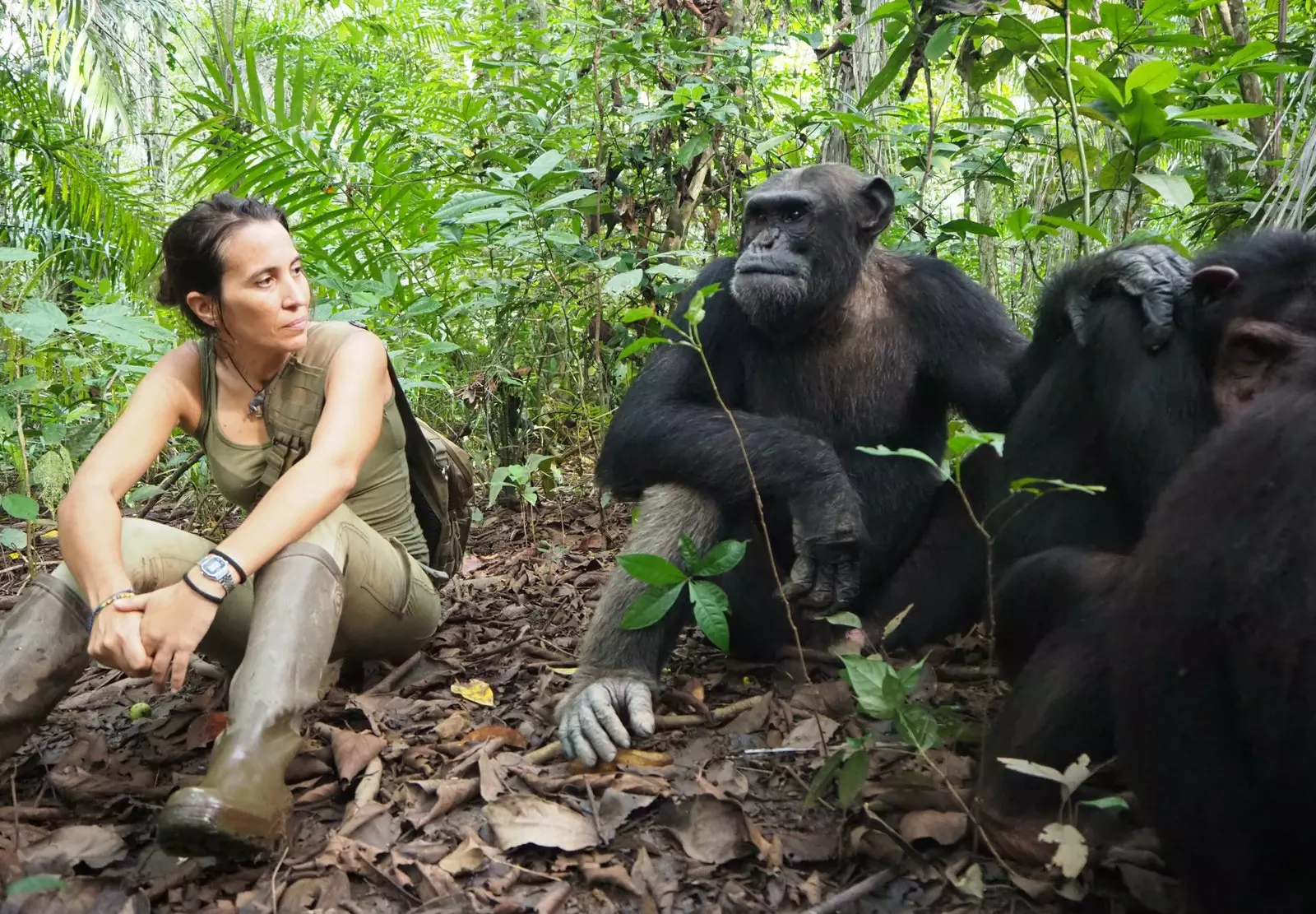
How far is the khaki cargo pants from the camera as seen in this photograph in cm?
376

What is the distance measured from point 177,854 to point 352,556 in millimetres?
1262

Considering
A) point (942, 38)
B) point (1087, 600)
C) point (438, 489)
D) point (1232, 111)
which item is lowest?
point (438, 489)

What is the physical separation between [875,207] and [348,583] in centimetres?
273

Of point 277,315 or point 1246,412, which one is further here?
point 277,315

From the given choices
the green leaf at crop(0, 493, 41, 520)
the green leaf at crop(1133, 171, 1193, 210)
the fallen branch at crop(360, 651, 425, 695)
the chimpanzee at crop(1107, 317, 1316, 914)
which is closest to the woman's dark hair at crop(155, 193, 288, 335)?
the green leaf at crop(0, 493, 41, 520)

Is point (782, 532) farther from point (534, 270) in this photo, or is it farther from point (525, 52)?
point (525, 52)

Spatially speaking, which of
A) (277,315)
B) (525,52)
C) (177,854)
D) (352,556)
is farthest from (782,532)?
(525,52)

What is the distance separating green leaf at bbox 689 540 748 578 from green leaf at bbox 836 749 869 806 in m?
0.86

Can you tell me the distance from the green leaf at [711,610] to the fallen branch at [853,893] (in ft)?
3.04

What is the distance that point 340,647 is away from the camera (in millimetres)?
4270

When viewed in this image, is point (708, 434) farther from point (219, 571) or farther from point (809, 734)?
→ point (219, 571)

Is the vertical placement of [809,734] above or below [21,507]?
below

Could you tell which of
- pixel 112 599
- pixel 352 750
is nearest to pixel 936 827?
pixel 352 750

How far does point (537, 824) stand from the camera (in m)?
3.18
